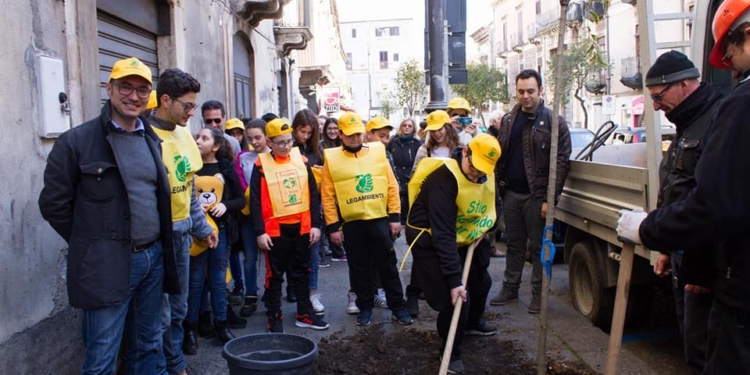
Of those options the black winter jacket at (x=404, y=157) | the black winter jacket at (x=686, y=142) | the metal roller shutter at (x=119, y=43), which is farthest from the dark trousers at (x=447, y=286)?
the black winter jacket at (x=404, y=157)

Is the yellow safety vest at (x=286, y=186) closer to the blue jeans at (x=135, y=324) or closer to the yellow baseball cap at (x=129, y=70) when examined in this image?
the blue jeans at (x=135, y=324)

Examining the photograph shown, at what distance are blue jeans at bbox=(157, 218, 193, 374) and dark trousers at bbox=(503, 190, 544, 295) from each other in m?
2.93

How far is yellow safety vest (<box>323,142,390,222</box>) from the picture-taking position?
17.7 feet

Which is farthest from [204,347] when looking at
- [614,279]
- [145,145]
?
[614,279]

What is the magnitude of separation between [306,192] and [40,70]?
211 cm

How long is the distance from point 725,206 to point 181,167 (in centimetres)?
286

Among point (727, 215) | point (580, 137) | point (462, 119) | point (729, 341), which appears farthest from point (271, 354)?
point (580, 137)

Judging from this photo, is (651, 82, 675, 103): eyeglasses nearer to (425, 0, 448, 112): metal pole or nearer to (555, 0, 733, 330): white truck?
(555, 0, 733, 330): white truck

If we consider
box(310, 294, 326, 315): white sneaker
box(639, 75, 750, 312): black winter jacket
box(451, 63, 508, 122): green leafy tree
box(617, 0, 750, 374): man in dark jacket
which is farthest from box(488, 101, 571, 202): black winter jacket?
box(451, 63, 508, 122): green leafy tree

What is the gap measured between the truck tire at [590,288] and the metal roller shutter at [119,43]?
4150 millimetres

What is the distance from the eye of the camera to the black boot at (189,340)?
488 centimetres

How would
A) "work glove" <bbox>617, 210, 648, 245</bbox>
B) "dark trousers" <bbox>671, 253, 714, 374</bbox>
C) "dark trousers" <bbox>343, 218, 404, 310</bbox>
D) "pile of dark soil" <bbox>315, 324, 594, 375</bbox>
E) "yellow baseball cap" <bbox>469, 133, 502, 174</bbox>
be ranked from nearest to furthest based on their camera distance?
"work glove" <bbox>617, 210, 648, 245</bbox>
"dark trousers" <bbox>671, 253, 714, 374</bbox>
"yellow baseball cap" <bbox>469, 133, 502, 174</bbox>
"pile of dark soil" <bbox>315, 324, 594, 375</bbox>
"dark trousers" <bbox>343, 218, 404, 310</bbox>

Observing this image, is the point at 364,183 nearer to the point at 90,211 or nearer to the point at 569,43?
the point at 90,211

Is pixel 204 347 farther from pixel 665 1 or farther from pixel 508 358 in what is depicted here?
pixel 665 1
